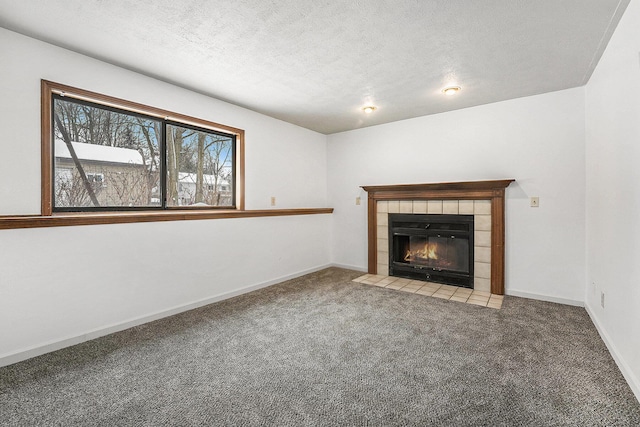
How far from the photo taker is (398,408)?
1.59m

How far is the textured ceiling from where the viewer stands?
187 cm

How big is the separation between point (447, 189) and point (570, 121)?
142 centimetres

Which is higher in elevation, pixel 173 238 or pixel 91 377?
pixel 173 238

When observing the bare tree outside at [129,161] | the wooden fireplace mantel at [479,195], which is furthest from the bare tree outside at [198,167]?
the wooden fireplace mantel at [479,195]

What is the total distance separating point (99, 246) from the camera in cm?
247

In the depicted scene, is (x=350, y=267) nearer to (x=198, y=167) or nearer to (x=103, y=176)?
(x=198, y=167)

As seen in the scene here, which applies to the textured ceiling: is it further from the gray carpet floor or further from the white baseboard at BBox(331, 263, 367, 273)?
the white baseboard at BBox(331, 263, 367, 273)

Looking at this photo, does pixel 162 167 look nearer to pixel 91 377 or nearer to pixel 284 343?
pixel 91 377

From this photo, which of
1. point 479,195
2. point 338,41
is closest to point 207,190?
point 338,41

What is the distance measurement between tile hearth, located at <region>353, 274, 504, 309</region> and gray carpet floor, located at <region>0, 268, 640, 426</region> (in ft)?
1.18

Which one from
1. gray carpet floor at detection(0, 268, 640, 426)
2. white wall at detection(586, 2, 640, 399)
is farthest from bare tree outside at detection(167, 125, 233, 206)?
white wall at detection(586, 2, 640, 399)

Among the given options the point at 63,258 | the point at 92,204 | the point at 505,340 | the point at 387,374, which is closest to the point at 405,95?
the point at 505,340

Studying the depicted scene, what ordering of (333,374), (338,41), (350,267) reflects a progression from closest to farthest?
(333,374), (338,41), (350,267)

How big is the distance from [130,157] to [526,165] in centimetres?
431
